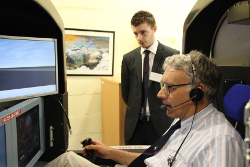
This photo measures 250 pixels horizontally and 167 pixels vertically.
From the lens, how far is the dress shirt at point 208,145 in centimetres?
85

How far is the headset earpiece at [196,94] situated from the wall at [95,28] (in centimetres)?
190

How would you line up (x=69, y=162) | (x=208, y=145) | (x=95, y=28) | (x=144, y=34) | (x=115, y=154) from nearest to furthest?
(x=208, y=145) → (x=69, y=162) → (x=115, y=154) → (x=144, y=34) → (x=95, y=28)

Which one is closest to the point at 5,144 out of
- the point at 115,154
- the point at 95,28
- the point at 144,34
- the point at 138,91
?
the point at 115,154

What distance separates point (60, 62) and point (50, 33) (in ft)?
0.58

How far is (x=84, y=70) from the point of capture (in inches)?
110

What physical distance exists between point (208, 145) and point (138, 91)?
3.88 ft

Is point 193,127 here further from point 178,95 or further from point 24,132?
point 24,132

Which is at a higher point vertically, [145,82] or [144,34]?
[144,34]

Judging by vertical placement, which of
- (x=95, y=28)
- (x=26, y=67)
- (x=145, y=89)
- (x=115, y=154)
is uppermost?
(x=95, y=28)

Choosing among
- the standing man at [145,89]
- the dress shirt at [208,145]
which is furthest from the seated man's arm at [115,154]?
the standing man at [145,89]

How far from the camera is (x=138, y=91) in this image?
2.05 metres

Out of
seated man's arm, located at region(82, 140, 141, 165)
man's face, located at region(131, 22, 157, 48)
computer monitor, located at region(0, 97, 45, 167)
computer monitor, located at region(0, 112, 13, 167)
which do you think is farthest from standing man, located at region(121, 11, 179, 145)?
computer monitor, located at region(0, 112, 13, 167)

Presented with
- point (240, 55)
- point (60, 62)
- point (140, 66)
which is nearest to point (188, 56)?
point (240, 55)

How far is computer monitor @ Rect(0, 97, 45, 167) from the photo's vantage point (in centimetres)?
93
